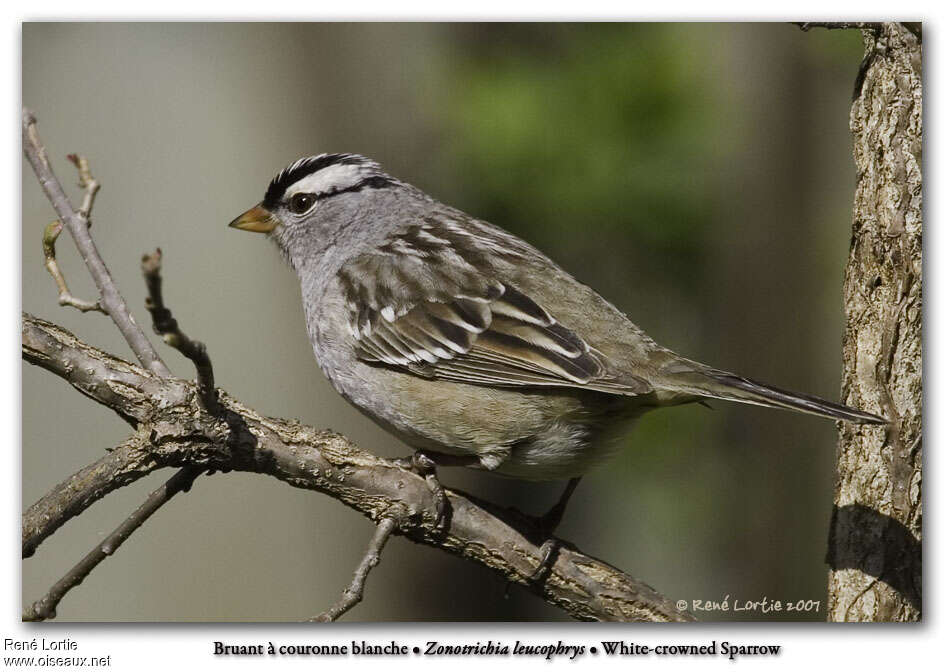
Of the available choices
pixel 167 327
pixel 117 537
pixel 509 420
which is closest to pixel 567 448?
pixel 509 420

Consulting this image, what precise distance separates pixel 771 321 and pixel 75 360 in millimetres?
4218

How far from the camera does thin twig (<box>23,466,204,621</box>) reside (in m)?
3.04

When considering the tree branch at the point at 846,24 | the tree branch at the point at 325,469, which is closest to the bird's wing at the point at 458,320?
the tree branch at the point at 325,469

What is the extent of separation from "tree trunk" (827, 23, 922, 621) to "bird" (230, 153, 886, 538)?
0.49 meters

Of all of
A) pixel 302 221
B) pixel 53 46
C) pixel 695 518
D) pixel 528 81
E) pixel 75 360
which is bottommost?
pixel 695 518

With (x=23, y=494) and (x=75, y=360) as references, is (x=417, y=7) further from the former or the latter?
(x=23, y=494)

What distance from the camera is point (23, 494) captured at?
3553 millimetres

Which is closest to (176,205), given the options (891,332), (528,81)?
(528,81)

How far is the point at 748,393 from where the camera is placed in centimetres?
305

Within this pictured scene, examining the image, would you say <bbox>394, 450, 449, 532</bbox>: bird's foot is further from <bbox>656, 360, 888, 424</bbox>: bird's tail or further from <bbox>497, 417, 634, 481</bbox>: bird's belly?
<bbox>656, 360, 888, 424</bbox>: bird's tail

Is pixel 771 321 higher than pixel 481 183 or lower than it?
lower

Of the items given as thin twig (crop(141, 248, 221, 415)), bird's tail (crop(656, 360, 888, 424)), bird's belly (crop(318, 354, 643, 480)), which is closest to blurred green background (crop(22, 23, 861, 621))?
bird's belly (crop(318, 354, 643, 480))

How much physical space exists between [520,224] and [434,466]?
2302mm

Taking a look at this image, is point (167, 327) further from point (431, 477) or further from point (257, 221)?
point (257, 221)
